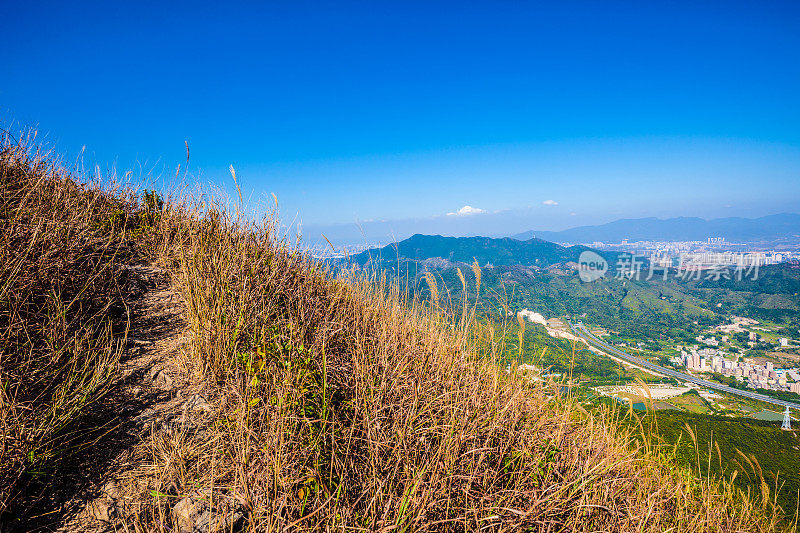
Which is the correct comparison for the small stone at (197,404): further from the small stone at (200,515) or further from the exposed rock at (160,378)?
the small stone at (200,515)

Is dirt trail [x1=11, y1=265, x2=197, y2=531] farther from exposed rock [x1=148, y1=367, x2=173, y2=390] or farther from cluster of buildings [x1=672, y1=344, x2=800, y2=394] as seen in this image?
cluster of buildings [x1=672, y1=344, x2=800, y2=394]

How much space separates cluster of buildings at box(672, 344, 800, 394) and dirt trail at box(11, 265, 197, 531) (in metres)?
61.8

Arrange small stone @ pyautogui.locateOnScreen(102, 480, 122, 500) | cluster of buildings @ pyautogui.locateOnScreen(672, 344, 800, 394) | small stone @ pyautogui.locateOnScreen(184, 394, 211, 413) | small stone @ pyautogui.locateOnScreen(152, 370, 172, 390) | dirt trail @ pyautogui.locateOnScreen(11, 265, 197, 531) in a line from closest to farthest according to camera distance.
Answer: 1. dirt trail @ pyautogui.locateOnScreen(11, 265, 197, 531)
2. small stone @ pyautogui.locateOnScreen(102, 480, 122, 500)
3. small stone @ pyautogui.locateOnScreen(184, 394, 211, 413)
4. small stone @ pyautogui.locateOnScreen(152, 370, 172, 390)
5. cluster of buildings @ pyautogui.locateOnScreen(672, 344, 800, 394)

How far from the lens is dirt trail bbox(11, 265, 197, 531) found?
61.0 inches

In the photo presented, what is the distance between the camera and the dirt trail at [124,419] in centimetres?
155

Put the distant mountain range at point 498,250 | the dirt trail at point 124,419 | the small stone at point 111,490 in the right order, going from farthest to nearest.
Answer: the distant mountain range at point 498,250 < the small stone at point 111,490 < the dirt trail at point 124,419

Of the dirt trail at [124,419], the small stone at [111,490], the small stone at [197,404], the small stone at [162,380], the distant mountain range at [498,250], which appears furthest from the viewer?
the distant mountain range at [498,250]

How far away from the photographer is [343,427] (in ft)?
7.07

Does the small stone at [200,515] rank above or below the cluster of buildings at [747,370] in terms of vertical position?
above

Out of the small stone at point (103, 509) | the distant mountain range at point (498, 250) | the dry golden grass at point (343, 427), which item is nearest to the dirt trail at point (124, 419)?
the small stone at point (103, 509)

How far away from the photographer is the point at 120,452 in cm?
188

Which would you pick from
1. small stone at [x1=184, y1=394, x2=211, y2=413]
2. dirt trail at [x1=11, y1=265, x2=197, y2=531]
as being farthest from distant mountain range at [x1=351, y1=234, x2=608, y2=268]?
small stone at [x1=184, y1=394, x2=211, y2=413]

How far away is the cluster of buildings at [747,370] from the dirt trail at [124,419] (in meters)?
61.8

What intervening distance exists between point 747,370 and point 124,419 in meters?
71.4
